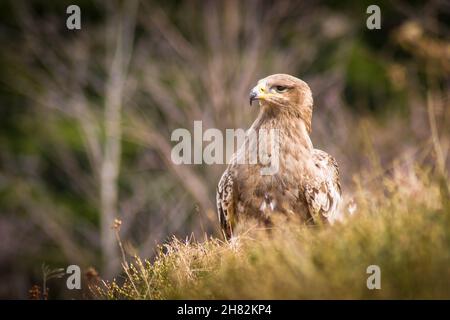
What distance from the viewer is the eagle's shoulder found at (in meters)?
6.94

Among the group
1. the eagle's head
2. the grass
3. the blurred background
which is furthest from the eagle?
the blurred background

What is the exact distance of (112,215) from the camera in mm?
19734

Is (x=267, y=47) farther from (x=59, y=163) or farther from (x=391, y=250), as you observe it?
(x=391, y=250)

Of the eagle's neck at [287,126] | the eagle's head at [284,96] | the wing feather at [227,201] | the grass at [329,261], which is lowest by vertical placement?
the grass at [329,261]

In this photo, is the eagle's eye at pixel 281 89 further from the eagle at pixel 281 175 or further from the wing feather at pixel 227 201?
the wing feather at pixel 227 201

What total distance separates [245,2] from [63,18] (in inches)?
228

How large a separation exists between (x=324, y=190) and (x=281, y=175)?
0.39 metres

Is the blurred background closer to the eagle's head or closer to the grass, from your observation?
the eagle's head

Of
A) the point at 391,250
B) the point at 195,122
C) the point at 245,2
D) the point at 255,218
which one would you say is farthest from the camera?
the point at 245,2

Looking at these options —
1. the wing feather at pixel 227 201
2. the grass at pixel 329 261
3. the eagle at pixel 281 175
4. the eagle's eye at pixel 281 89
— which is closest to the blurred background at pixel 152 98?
the wing feather at pixel 227 201

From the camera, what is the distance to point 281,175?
6918 millimetres

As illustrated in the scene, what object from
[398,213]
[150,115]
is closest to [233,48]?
[150,115]

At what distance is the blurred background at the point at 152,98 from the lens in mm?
18766

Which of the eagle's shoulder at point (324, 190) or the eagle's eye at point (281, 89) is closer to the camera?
the eagle's shoulder at point (324, 190)
